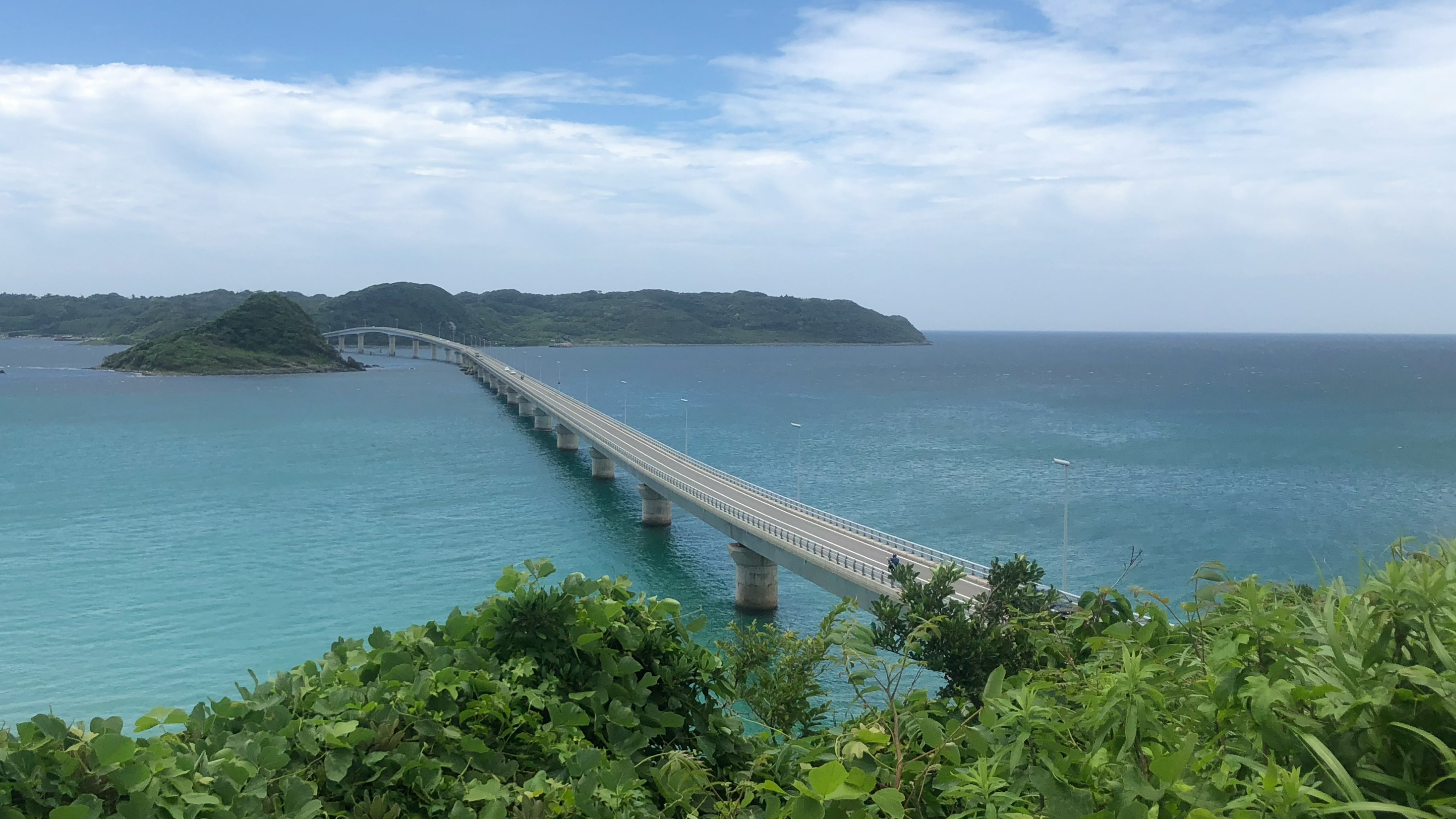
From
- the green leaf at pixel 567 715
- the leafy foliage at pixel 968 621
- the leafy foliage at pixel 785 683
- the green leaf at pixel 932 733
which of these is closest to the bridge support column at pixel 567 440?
the leafy foliage at pixel 968 621

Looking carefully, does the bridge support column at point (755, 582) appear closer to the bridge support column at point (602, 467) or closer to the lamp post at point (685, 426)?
the bridge support column at point (602, 467)

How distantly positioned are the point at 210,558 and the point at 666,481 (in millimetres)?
22534

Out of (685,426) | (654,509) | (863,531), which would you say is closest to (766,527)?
(863,531)

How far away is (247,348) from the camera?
164 m

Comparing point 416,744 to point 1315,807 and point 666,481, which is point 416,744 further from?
point 666,481

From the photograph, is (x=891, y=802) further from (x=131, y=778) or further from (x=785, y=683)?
(x=785, y=683)

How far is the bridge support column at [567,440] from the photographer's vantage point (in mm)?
80125

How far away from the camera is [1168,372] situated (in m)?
190

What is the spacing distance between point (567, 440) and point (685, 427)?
17.9m

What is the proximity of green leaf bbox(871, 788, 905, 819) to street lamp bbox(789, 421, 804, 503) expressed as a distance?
129ft

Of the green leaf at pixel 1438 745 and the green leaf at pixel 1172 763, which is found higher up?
the green leaf at pixel 1438 745

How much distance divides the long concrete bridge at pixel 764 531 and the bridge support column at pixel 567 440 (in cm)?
888

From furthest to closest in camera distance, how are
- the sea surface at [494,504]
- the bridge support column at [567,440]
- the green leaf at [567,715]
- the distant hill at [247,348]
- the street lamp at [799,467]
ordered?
1. the distant hill at [247,348]
2. the bridge support column at [567,440]
3. the street lamp at [799,467]
4. the sea surface at [494,504]
5. the green leaf at [567,715]

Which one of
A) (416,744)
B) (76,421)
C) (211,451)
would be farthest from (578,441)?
(416,744)
